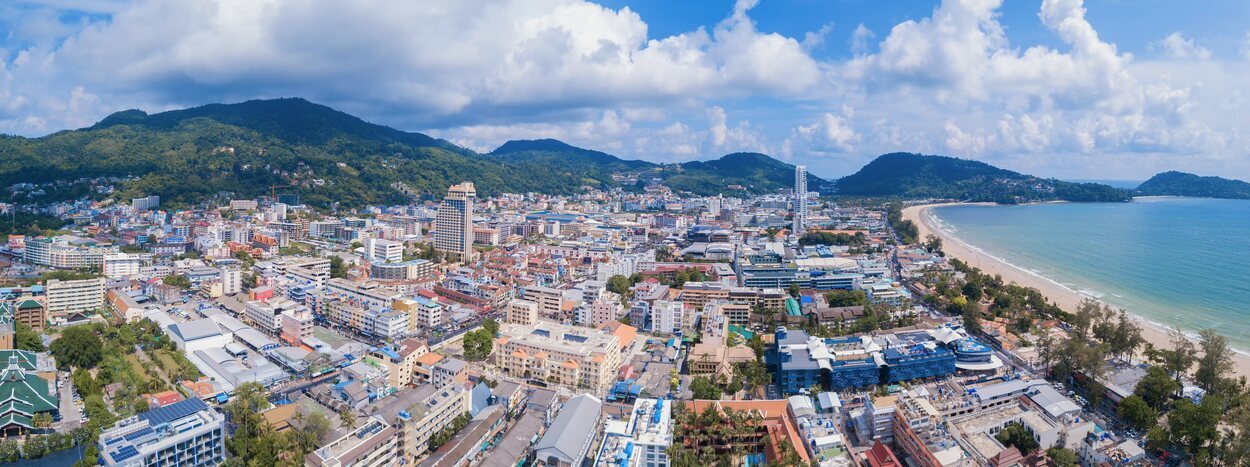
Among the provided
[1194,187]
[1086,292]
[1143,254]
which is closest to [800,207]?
[1143,254]

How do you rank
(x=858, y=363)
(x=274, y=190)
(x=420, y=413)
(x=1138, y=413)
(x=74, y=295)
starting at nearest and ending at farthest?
(x=420, y=413), (x=1138, y=413), (x=858, y=363), (x=74, y=295), (x=274, y=190)

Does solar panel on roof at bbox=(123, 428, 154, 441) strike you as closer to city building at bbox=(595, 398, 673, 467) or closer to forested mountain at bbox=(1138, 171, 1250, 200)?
city building at bbox=(595, 398, 673, 467)

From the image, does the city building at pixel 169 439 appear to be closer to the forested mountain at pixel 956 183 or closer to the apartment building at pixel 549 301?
the apartment building at pixel 549 301

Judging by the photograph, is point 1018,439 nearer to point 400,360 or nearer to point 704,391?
point 704,391

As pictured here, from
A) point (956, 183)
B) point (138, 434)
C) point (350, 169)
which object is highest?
point (956, 183)

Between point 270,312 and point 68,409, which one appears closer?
point 68,409

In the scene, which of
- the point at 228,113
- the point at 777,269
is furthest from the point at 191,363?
the point at 228,113

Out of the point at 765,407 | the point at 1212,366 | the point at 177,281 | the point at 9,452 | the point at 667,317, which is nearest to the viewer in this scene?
the point at 9,452

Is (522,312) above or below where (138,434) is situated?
above
